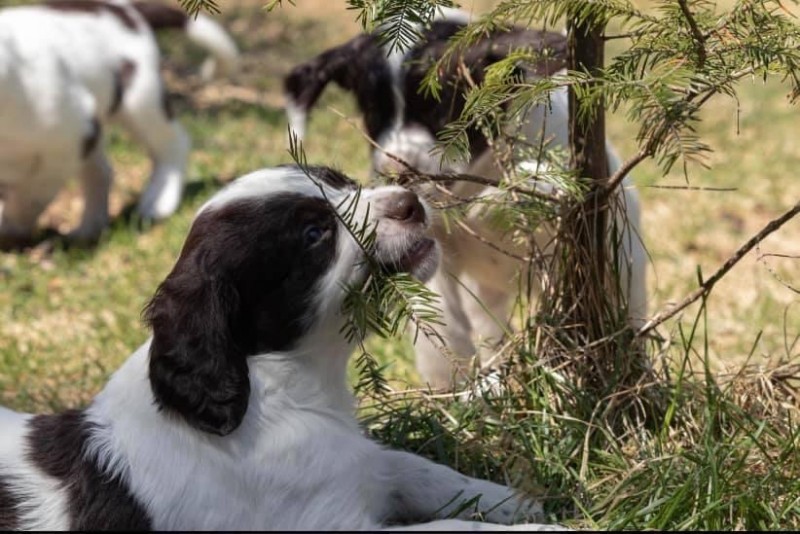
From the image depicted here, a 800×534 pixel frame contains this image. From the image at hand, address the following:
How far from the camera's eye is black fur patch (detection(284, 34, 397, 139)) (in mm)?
4781

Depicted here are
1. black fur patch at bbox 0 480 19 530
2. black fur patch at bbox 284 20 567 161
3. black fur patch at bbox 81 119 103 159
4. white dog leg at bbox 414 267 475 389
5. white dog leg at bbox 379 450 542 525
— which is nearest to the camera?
black fur patch at bbox 0 480 19 530

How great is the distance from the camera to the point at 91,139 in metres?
8.16

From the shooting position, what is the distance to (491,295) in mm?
5504

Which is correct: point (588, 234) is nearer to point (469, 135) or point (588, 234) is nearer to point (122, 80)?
point (469, 135)

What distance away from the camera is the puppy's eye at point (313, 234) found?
3248 millimetres

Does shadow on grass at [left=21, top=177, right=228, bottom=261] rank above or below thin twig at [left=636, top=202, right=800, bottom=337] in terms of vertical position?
below

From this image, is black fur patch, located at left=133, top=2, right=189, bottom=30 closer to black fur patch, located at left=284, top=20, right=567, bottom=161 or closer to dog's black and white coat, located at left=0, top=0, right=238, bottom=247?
dog's black and white coat, located at left=0, top=0, right=238, bottom=247

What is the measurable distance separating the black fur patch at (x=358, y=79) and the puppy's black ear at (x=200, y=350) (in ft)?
5.83

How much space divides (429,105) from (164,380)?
1918 mm

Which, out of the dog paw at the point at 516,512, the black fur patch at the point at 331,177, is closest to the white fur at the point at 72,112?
the black fur patch at the point at 331,177

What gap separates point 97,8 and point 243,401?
6363mm

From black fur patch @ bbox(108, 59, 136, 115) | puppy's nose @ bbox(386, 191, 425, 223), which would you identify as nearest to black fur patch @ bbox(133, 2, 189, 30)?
black fur patch @ bbox(108, 59, 136, 115)

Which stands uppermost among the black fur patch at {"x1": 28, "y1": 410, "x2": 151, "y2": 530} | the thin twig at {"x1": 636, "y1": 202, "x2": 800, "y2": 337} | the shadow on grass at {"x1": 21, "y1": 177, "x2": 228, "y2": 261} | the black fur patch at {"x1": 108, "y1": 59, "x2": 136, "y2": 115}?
the thin twig at {"x1": 636, "y1": 202, "x2": 800, "y2": 337}

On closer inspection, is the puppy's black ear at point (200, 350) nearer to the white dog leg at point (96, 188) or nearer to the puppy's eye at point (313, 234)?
the puppy's eye at point (313, 234)
